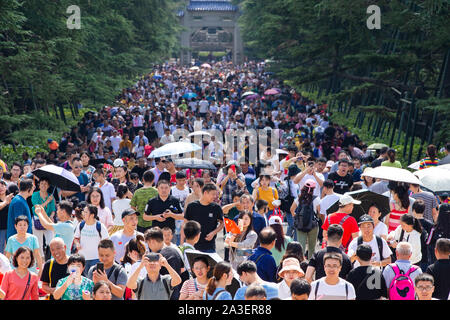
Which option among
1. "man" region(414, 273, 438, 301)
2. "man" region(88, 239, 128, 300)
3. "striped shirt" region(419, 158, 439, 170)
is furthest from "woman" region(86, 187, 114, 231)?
"striped shirt" region(419, 158, 439, 170)

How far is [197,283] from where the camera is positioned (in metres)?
6.80

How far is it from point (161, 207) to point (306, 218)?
2.26 m

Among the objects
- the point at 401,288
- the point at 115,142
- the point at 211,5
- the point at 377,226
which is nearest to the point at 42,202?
the point at 377,226

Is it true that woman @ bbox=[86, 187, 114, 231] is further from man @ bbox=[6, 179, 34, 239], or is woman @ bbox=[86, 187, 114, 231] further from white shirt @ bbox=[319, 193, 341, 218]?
white shirt @ bbox=[319, 193, 341, 218]

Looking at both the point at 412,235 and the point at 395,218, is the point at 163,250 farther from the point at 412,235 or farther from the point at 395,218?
the point at 395,218

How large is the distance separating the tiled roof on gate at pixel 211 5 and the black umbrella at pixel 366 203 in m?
86.9

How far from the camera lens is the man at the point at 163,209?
9875 mm

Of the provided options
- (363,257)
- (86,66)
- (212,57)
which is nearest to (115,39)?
(86,66)

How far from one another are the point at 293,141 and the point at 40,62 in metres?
8.04

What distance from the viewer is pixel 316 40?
2606 centimetres

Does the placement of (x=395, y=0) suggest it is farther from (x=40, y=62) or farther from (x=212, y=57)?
(x=212, y=57)

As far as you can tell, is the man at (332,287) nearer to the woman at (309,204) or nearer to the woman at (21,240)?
the woman at (21,240)

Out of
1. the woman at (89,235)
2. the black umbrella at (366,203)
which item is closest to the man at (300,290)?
the woman at (89,235)

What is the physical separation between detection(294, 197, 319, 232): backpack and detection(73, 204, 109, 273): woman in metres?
3.13
